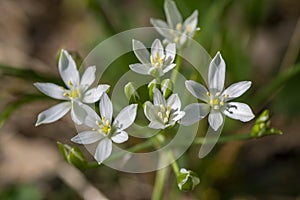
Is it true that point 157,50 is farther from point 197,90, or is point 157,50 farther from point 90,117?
point 90,117

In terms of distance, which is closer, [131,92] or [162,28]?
[131,92]

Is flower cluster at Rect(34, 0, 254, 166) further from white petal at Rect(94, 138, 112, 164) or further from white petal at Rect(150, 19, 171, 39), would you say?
white petal at Rect(150, 19, 171, 39)

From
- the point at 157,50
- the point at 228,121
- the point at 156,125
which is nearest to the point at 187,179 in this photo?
the point at 156,125

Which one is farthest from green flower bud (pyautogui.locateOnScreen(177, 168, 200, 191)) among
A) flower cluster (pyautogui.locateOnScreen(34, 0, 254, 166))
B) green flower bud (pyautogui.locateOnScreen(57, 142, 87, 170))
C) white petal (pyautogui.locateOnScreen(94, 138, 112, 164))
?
green flower bud (pyautogui.locateOnScreen(57, 142, 87, 170))

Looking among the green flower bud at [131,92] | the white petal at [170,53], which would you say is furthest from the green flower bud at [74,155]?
the white petal at [170,53]

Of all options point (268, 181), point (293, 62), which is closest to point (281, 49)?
point (293, 62)

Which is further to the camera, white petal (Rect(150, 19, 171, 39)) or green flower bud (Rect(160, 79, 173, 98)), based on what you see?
white petal (Rect(150, 19, 171, 39))

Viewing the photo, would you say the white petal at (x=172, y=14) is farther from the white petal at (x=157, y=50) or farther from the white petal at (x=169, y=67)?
the white petal at (x=169, y=67)

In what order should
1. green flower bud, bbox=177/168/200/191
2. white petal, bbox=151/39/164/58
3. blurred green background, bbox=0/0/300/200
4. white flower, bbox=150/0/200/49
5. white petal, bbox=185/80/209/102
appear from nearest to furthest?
green flower bud, bbox=177/168/200/191 → white petal, bbox=185/80/209/102 → white petal, bbox=151/39/164/58 → white flower, bbox=150/0/200/49 → blurred green background, bbox=0/0/300/200
